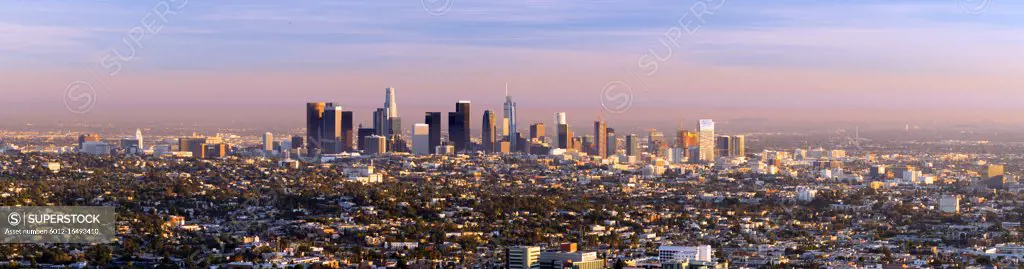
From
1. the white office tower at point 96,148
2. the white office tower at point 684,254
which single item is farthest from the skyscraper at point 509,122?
the white office tower at point 684,254

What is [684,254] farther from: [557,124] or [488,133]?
[557,124]

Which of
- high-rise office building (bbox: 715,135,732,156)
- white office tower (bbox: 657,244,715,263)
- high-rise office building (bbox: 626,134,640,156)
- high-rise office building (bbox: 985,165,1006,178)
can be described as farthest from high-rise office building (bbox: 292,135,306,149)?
white office tower (bbox: 657,244,715,263)

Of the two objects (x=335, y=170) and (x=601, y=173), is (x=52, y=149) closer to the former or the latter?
(x=335, y=170)

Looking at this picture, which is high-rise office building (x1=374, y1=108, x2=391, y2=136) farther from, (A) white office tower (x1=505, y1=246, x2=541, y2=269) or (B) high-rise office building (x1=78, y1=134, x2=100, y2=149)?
(A) white office tower (x1=505, y1=246, x2=541, y2=269)

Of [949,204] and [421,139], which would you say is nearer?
[949,204]

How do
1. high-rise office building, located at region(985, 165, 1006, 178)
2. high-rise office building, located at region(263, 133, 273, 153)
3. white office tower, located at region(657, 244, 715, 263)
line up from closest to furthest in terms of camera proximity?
white office tower, located at region(657, 244, 715, 263) → high-rise office building, located at region(985, 165, 1006, 178) → high-rise office building, located at region(263, 133, 273, 153)

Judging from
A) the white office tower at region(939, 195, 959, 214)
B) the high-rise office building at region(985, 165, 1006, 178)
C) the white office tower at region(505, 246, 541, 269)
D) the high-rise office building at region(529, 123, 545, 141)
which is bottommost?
the white office tower at region(505, 246, 541, 269)

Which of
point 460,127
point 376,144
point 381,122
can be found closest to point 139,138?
point 376,144
